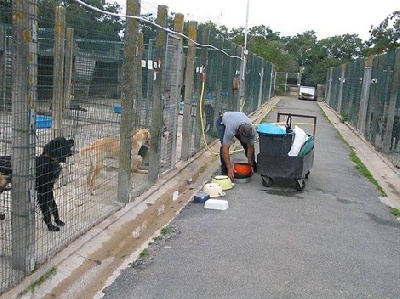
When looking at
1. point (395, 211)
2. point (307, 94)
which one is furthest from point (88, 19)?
point (307, 94)

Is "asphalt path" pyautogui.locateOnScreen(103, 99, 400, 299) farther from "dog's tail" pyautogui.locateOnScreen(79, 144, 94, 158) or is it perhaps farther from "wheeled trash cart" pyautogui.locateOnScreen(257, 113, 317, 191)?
"dog's tail" pyautogui.locateOnScreen(79, 144, 94, 158)

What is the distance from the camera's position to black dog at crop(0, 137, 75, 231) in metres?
4.43

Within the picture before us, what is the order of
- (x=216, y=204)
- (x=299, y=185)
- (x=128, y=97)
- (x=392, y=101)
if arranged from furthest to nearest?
(x=392, y=101), (x=299, y=185), (x=216, y=204), (x=128, y=97)

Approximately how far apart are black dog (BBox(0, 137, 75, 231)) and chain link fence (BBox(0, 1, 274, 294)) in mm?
43

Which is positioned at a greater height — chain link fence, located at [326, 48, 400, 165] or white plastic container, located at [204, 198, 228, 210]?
chain link fence, located at [326, 48, 400, 165]

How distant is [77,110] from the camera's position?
5285 mm

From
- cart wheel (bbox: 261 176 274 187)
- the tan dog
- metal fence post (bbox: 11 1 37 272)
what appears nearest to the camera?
metal fence post (bbox: 11 1 37 272)

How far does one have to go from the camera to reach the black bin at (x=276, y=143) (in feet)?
25.2

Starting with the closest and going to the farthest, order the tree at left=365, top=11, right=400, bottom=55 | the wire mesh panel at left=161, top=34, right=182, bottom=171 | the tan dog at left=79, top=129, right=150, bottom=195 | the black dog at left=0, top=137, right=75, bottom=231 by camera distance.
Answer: the black dog at left=0, top=137, right=75, bottom=231
the tan dog at left=79, top=129, right=150, bottom=195
the wire mesh panel at left=161, top=34, right=182, bottom=171
the tree at left=365, top=11, right=400, bottom=55

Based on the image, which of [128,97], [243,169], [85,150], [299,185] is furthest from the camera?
[243,169]

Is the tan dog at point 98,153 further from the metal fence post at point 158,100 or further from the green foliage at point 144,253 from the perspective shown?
the green foliage at point 144,253

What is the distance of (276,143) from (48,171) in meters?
4.19

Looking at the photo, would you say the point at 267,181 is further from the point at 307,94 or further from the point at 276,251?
the point at 307,94

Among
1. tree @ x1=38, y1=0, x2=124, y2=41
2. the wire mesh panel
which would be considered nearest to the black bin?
the wire mesh panel
